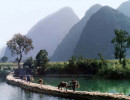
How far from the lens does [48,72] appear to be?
251ft

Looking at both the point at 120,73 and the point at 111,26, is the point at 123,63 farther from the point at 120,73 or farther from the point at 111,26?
the point at 111,26

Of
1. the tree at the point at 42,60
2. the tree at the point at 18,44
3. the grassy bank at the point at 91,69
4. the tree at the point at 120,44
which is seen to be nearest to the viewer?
the grassy bank at the point at 91,69

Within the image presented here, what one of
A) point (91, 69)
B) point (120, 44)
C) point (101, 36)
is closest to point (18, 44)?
point (91, 69)

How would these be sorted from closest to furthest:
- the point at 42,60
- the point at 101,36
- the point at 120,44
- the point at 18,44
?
the point at 120,44, the point at 42,60, the point at 18,44, the point at 101,36

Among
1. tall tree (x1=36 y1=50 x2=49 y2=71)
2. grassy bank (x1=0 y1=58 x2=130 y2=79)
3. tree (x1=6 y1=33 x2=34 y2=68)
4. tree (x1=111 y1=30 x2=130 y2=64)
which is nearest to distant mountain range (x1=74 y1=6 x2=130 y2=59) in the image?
tree (x1=6 y1=33 x2=34 y2=68)

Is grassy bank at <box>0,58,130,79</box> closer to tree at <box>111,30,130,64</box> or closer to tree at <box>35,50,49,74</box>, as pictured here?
tree at <box>35,50,49,74</box>

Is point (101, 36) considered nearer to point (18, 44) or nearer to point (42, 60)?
point (18, 44)

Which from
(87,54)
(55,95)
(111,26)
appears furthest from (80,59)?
(111,26)

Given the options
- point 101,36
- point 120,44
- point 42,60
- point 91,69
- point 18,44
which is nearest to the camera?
point 120,44

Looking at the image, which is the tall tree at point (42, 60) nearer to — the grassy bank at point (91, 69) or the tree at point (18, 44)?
the grassy bank at point (91, 69)

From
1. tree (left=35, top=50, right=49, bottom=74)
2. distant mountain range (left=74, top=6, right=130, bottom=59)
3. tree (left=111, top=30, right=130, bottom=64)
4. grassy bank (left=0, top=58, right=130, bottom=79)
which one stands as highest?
distant mountain range (left=74, top=6, right=130, bottom=59)

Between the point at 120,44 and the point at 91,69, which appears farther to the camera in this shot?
the point at 91,69

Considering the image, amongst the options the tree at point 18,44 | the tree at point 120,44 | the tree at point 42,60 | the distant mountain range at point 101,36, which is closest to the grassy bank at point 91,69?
the tree at point 42,60

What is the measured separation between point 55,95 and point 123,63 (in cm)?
3269
